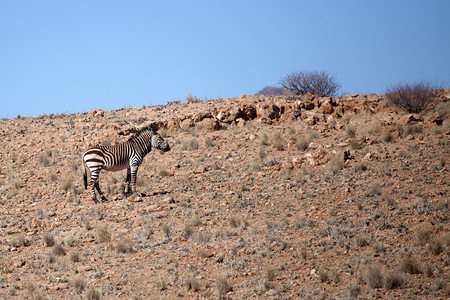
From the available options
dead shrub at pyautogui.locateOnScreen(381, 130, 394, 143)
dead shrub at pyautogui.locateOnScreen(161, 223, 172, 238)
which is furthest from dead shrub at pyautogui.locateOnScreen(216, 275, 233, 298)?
dead shrub at pyautogui.locateOnScreen(381, 130, 394, 143)

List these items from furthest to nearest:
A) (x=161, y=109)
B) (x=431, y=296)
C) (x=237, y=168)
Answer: (x=161, y=109) < (x=237, y=168) < (x=431, y=296)

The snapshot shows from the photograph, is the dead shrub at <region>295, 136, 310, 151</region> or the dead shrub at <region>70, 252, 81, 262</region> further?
the dead shrub at <region>295, 136, 310, 151</region>

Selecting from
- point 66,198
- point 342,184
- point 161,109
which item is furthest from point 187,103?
point 342,184

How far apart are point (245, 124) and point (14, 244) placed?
13.0 m

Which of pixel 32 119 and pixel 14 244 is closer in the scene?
pixel 14 244

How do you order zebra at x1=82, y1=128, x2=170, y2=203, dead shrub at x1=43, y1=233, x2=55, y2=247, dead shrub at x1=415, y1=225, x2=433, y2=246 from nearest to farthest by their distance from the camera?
dead shrub at x1=415, y1=225, x2=433, y2=246 < dead shrub at x1=43, y1=233, x2=55, y2=247 < zebra at x1=82, y1=128, x2=170, y2=203

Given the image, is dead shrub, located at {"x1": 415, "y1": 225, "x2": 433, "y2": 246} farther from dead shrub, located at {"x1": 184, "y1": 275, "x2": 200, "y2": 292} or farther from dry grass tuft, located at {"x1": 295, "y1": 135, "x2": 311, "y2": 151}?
dry grass tuft, located at {"x1": 295, "y1": 135, "x2": 311, "y2": 151}

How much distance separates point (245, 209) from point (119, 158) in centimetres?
481

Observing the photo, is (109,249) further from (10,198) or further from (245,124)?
(245,124)

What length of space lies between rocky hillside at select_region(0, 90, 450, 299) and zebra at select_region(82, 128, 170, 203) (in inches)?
26.9

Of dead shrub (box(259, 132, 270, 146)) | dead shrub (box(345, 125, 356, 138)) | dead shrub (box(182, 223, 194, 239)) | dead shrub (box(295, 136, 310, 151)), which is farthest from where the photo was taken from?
dead shrub (box(259, 132, 270, 146))

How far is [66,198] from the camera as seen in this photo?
18359mm

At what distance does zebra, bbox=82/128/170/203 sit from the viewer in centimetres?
1762

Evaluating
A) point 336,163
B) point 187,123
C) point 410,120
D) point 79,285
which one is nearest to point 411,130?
point 410,120
